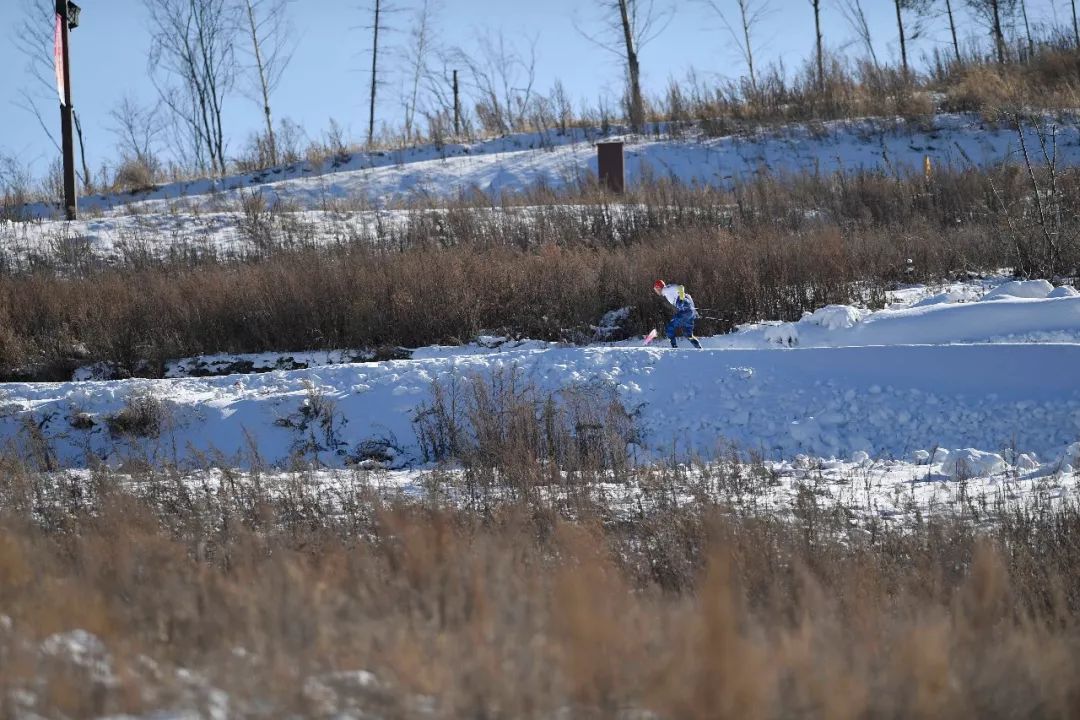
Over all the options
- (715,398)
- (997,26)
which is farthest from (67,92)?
(997,26)

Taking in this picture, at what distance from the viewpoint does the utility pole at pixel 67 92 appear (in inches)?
722

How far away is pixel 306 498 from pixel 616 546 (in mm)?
2416

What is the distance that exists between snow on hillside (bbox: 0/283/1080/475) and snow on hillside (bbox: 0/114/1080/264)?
9751 millimetres

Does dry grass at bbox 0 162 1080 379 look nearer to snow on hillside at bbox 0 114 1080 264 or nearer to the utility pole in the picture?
the utility pole

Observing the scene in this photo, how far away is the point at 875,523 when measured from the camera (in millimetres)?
6312

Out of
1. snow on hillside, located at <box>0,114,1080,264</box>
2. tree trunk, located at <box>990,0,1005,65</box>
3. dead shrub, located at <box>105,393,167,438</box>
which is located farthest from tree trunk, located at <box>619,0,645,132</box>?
dead shrub, located at <box>105,393,167,438</box>

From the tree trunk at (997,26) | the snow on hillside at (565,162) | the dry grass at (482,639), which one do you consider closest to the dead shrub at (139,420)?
the dry grass at (482,639)

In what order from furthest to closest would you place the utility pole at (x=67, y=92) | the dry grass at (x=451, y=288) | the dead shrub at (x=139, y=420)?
1. the utility pole at (x=67, y=92)
2. the dry grass at (x=451, y=288)
3. the dead shrub at (x=139, y=420)

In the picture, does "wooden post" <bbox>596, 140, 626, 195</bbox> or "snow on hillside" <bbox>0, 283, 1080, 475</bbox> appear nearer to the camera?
"snow on hillside" <bbox>0, 283, 1080, 475</bbox>

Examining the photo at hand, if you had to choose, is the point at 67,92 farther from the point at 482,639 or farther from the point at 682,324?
the point at 482,639

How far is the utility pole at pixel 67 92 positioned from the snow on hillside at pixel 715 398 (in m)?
9.15

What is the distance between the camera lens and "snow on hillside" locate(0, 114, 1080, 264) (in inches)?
868

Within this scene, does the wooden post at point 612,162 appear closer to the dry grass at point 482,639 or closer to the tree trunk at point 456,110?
the tree trunk at point 456,110

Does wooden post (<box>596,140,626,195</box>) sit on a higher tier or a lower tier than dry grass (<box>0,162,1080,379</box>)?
higher
